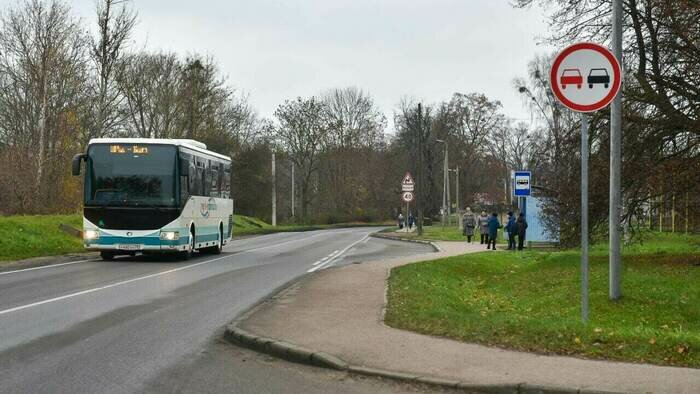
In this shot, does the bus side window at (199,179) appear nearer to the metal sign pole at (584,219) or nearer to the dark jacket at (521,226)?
the dark jacket at (521,226)

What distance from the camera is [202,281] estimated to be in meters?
16.4

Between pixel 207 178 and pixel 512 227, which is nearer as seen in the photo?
pixel 207 178

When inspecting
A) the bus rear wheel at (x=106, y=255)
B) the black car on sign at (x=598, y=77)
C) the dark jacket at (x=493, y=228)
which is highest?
the black car on sign at (x=598, y=77)

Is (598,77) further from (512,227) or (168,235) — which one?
(512,227)

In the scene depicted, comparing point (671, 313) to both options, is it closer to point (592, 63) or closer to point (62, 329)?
point (592, 63)

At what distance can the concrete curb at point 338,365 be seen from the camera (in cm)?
607

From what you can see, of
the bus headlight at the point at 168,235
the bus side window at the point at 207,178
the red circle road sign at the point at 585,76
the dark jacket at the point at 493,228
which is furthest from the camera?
the dark jacket at the point at 493,228

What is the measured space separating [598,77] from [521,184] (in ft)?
58.3

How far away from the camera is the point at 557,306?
1334 cm

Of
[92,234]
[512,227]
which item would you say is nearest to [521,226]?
[512,227]

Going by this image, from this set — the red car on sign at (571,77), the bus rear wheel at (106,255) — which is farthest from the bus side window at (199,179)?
the red car on sign at (571,77)

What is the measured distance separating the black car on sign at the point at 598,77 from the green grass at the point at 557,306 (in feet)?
8.89

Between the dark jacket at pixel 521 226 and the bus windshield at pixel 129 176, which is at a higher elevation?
the bus windshield at pixel 129 176

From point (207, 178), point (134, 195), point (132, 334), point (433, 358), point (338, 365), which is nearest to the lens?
point (338, 365)
